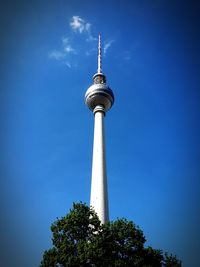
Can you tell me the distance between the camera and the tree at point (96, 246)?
29.6 metres

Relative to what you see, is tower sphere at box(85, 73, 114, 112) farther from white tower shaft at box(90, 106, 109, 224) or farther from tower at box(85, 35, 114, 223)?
white tower shaft at box(90, 106, 109, 224)

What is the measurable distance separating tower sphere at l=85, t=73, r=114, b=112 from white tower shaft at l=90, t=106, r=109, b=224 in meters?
1.71

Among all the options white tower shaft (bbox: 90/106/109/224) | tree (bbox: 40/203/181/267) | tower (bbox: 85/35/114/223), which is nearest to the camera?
tree (bbox: 40/203/181/267)

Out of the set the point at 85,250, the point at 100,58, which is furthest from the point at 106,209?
the point at 100,58

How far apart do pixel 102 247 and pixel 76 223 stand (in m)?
4.11

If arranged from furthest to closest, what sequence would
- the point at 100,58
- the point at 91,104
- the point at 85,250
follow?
the point at 100,58 < the point at 91,104 < the point at 85,250

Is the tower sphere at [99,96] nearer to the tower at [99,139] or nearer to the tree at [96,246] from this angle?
the tower at [99,139]

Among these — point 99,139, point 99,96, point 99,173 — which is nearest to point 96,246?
point 99,173

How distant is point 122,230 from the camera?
108 ft

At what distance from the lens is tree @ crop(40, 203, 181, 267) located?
2956 cm

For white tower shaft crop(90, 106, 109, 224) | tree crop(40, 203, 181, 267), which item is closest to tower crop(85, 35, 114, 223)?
white tower shaft crop(90, 106, 109, 224)

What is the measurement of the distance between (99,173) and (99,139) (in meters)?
8.41

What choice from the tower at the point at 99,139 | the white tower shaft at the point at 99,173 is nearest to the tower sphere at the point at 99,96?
the tower at the point at 99,139

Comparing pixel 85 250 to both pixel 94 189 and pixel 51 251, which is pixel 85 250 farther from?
pixel 94 189
